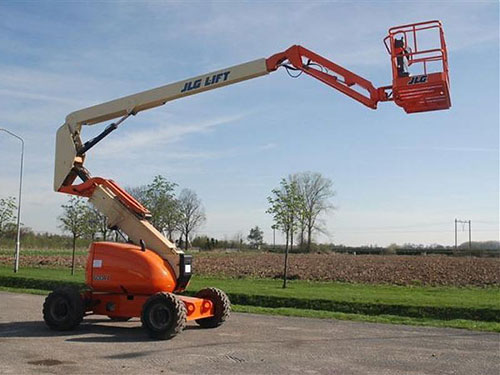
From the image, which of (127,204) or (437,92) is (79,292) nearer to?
(127,204)

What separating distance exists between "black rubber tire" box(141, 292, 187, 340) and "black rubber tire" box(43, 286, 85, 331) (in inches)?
68.4

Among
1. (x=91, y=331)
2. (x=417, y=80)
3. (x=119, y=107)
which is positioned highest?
(x=119, y=107)

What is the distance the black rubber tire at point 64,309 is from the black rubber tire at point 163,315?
1738 millimetres

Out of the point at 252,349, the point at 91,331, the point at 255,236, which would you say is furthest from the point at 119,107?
the point at 255,236

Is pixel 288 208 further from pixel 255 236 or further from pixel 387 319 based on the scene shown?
pixel 255 236

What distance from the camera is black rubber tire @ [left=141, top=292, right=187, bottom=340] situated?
11.5 meters

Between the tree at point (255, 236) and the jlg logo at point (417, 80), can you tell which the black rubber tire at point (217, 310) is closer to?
the jlg logo at point (417, 80)

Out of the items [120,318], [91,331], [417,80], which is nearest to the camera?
[417,80]

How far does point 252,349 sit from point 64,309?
15.2 ft

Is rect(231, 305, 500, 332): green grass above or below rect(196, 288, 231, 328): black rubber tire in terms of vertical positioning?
below

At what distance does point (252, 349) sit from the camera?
1075cm

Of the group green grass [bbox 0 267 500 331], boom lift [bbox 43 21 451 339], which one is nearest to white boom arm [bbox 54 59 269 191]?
boom lift [bbox 43 21 451 339]

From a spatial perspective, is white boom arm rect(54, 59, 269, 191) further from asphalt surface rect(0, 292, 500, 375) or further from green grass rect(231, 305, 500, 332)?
green grass rect(231, 305, 500, 332)

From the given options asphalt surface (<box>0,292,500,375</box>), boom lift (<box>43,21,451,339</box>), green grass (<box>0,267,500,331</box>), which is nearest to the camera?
asphalt surface (<box>0,292,500,375</box>)
